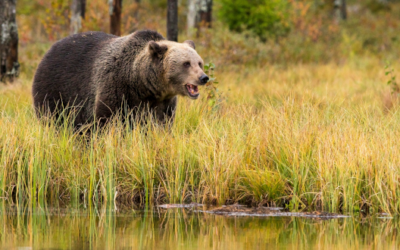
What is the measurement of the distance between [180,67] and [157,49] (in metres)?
0.38

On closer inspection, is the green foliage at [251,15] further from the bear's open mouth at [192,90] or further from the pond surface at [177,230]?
the pond surface at [177,230]

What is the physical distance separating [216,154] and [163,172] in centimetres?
59

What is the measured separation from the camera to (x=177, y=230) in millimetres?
4891

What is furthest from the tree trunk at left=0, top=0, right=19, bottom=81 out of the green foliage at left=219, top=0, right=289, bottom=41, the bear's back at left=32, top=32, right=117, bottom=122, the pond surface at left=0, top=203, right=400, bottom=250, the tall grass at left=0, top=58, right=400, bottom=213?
the green foliage at left=219, top=0, right=289, bottom=41

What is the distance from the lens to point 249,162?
6.21 metres

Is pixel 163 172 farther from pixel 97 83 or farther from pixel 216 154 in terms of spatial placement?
pixel 97 83

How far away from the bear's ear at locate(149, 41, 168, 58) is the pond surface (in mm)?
2523

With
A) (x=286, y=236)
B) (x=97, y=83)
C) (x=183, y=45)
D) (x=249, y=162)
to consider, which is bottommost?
(x=286, y=236)

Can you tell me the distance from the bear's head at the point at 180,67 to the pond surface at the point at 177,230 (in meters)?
2.20

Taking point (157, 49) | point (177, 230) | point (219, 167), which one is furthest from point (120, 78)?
point (177, 230)

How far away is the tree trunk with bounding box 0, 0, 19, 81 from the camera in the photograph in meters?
12.3

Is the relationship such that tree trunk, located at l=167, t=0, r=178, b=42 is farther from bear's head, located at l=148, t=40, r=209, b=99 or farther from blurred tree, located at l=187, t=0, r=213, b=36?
blurred tree, located at l=187, t=0, r=213, b=36

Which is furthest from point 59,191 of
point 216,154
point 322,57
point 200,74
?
point 322,57

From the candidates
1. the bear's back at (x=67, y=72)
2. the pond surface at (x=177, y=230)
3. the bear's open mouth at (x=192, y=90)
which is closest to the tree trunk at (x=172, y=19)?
the bear's back at (x=67, y=72)
